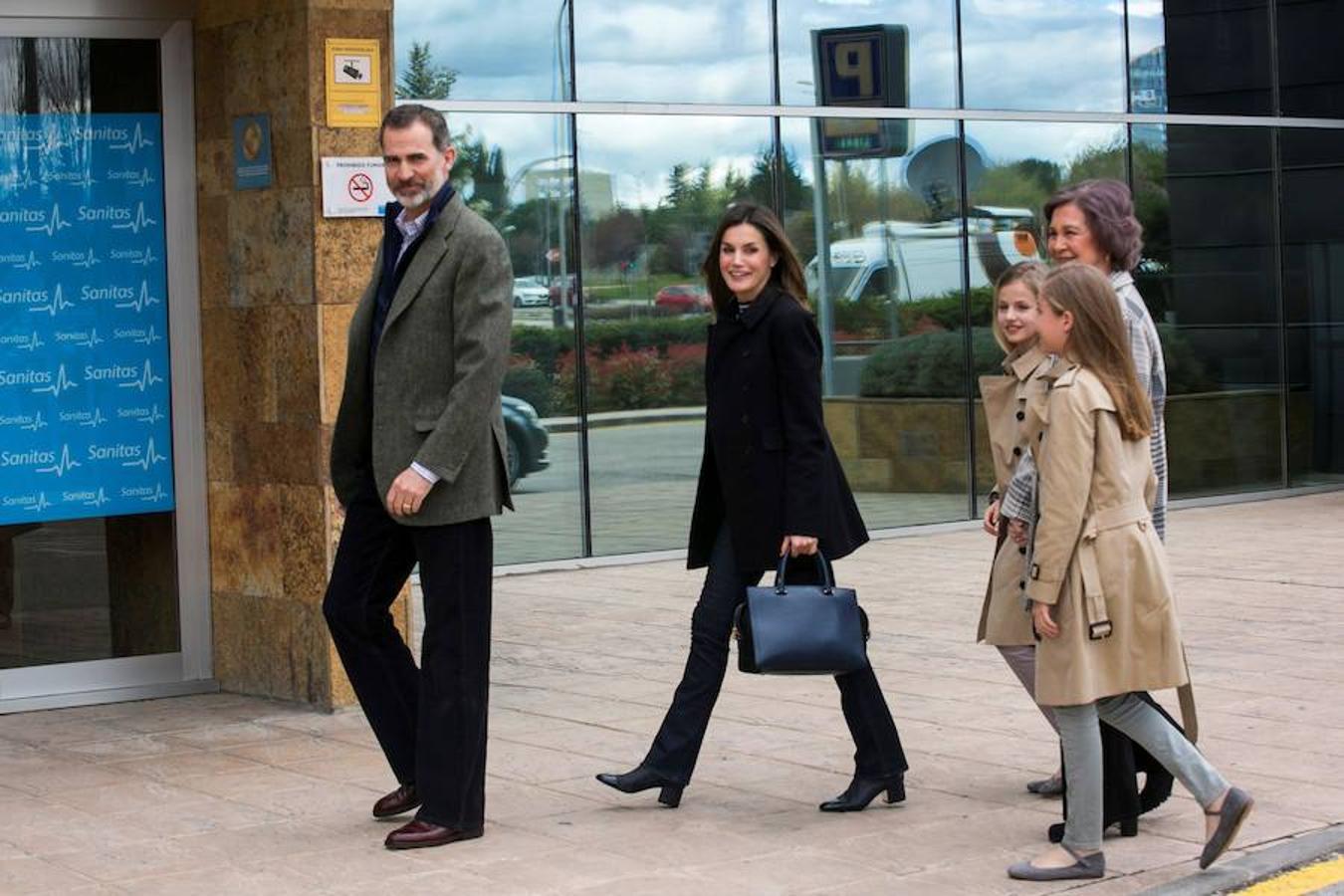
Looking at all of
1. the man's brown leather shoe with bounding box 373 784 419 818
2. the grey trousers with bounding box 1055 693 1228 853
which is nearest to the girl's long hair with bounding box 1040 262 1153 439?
the grey trousers with bounding box 1055 693 1228 853

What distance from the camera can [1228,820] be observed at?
541 cm

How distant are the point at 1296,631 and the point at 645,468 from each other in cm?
477

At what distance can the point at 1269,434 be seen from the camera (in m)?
17.0

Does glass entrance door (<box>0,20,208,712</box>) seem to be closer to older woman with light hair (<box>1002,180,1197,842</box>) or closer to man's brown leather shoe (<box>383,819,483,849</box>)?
man's brown leather shoe (<box>383,819,483,849</box>)

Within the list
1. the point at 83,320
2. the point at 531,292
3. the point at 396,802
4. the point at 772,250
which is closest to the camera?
the point at 396,802

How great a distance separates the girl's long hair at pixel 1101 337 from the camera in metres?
5.45

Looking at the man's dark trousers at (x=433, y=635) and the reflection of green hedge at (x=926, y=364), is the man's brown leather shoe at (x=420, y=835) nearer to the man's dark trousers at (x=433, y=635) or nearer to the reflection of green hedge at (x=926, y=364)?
the man's dark trousers at (x=433, y=635)

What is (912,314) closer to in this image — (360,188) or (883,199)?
(883,199)

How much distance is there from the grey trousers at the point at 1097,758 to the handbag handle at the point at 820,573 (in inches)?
32.3

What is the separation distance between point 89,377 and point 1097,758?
4460mm

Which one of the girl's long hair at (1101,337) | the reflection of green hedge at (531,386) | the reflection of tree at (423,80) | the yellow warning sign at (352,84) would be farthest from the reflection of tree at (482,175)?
the girl's long hair at (1101,337)

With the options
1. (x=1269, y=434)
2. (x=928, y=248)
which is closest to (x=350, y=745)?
(x=928, y=248)

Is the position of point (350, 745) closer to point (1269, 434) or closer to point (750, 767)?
point (750, 767)

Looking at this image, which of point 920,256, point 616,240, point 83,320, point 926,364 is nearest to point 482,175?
point 616,240
